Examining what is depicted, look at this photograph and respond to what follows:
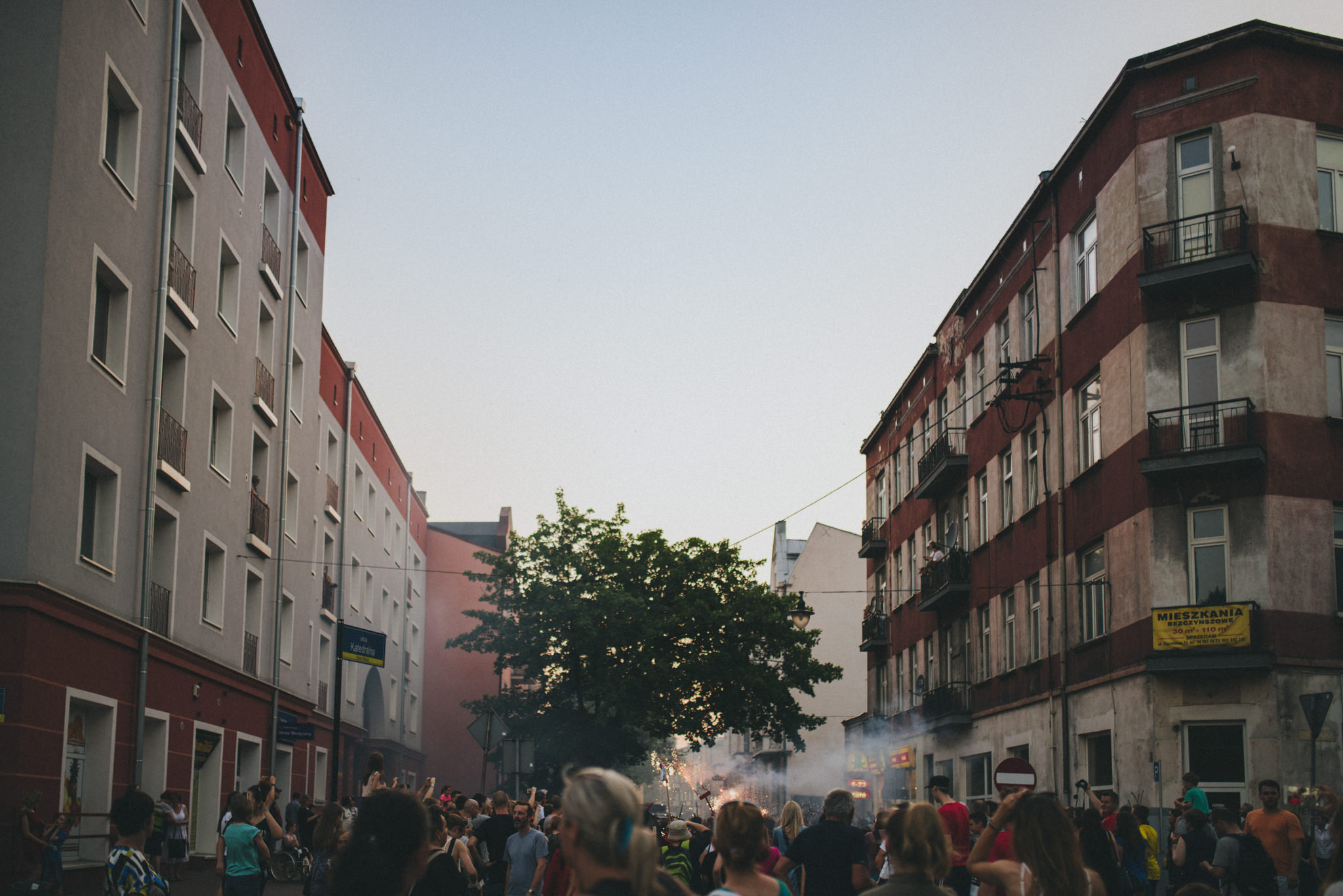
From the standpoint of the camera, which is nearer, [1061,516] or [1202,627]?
[1202,627]

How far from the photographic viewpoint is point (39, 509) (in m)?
16.7

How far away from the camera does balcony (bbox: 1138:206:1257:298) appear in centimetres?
2059

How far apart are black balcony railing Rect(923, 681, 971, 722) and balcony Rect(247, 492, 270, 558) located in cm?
1644

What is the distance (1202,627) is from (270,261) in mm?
20679

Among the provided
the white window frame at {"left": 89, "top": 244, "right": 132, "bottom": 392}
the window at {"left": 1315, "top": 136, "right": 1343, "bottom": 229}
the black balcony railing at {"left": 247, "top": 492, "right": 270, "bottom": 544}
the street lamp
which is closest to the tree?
the street lamp

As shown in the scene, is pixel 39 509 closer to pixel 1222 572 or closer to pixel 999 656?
pixel 1222 572

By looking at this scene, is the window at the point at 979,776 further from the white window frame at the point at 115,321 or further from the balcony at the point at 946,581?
the white window frame at the point at 115,321

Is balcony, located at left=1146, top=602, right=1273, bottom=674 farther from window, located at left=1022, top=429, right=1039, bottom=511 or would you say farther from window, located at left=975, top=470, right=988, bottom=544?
window, located at left=975, top=470, right=988, bottom=544

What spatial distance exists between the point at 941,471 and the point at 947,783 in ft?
72.7

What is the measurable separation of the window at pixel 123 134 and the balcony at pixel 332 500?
18.5 meters

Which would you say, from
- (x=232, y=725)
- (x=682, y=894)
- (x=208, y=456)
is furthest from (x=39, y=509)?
(x=682, y=894)

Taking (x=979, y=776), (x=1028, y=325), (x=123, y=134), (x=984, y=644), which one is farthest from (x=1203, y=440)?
(x=123, y=134)

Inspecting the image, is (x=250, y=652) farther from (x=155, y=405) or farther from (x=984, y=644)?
(x=984, y=644)

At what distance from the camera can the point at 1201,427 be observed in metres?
20.7
